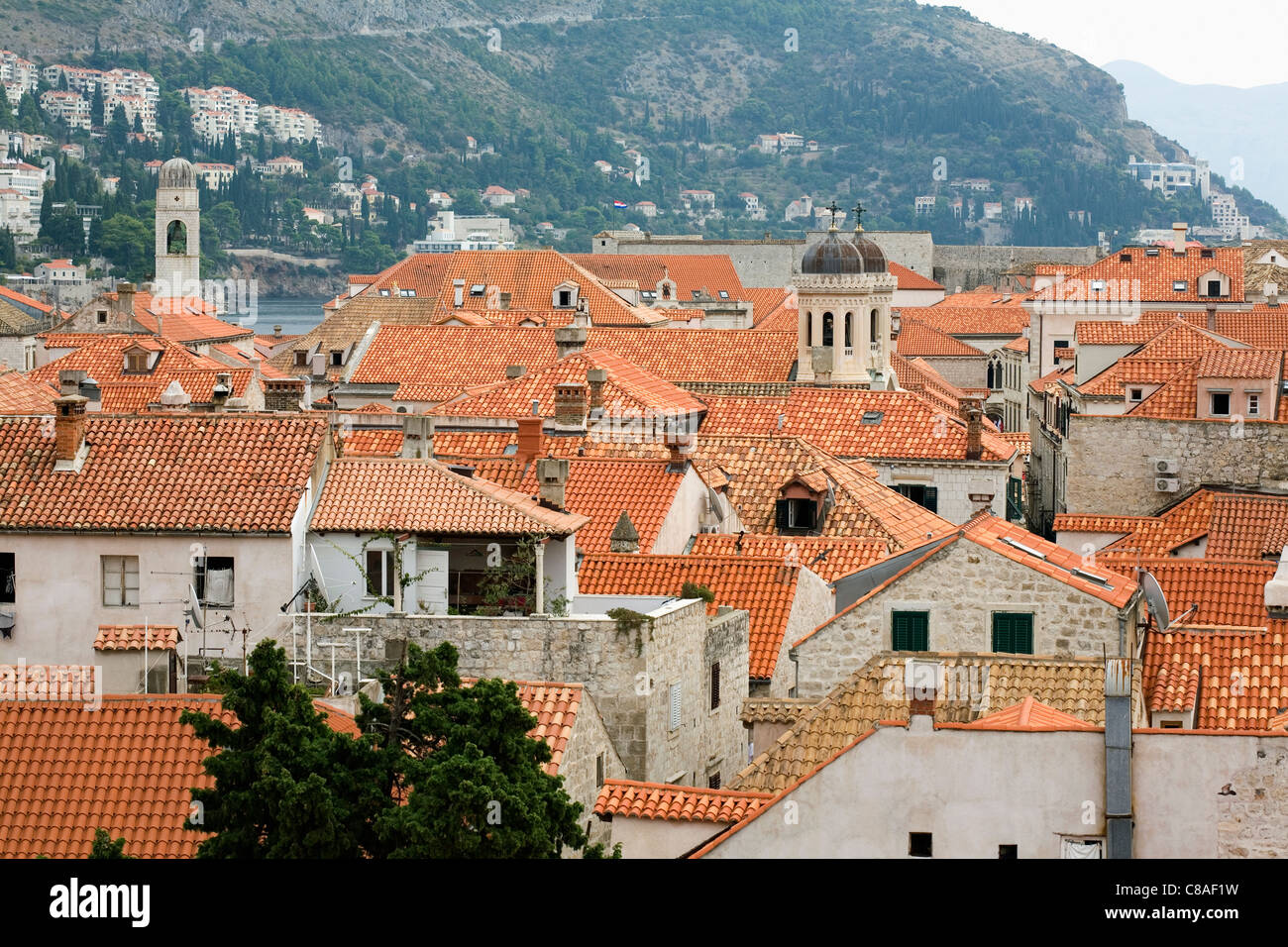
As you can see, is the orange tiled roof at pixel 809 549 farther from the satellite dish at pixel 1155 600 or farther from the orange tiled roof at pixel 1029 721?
the orange tiled roof at pixel 1029 721

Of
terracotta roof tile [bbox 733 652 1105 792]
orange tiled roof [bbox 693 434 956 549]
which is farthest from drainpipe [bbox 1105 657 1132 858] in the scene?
orange tiled roof [bbox 693 434 956 549]

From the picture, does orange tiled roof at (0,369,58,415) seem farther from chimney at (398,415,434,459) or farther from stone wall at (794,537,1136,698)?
stone wall at (794,537,1136,698)

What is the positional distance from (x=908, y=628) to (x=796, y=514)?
11047 millimetres

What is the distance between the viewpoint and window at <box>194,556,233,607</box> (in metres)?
23.6

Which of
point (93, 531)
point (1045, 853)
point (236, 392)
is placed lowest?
point (1045, 853)

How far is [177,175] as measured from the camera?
182 metres

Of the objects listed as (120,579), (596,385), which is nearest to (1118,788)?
(120,579)

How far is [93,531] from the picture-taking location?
2378 centimetres

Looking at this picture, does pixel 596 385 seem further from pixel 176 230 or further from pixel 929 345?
pixel 176 230

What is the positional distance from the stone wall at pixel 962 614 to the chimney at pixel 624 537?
4.31 m
